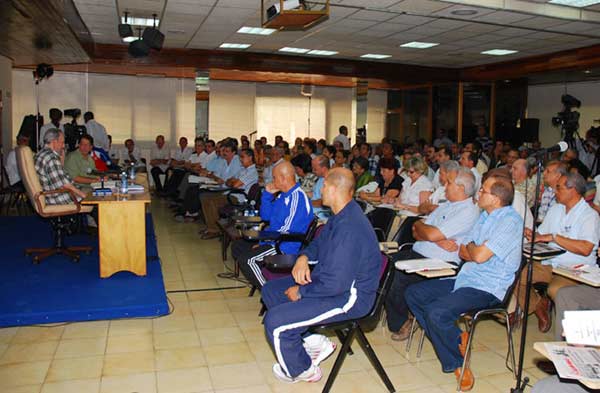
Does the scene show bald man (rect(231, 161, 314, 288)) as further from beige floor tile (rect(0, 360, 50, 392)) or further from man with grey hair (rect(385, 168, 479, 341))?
beige floor tile (rect(0, 360, 50, 392))

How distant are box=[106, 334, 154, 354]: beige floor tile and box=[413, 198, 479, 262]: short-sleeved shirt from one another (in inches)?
82.0

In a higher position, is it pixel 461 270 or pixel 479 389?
pixel 461 270

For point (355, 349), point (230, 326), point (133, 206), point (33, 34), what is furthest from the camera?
point (33, 34)

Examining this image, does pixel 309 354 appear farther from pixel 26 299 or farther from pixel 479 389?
pixel 26 299

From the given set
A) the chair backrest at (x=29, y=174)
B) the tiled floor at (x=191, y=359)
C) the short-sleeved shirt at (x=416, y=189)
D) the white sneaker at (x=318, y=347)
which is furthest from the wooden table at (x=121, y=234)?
the short-sleeved shirt at (x=416, y=189)

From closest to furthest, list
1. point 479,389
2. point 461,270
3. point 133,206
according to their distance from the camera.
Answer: point 479,389 < point 461,270 < point 133,206

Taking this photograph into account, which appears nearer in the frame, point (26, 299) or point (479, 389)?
point (479, 389)

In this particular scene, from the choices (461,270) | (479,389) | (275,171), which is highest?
(275,171)

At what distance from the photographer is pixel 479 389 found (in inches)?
128

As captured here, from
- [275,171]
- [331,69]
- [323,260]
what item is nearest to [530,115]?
[331,69]

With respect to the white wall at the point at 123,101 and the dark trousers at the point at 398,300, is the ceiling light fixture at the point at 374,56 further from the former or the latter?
the dark trousers at the point at 398,300

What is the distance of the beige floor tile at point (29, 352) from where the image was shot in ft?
11.5

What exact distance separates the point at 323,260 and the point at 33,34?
665 centimetres

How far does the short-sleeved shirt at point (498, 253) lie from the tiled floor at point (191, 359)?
1.97ft
